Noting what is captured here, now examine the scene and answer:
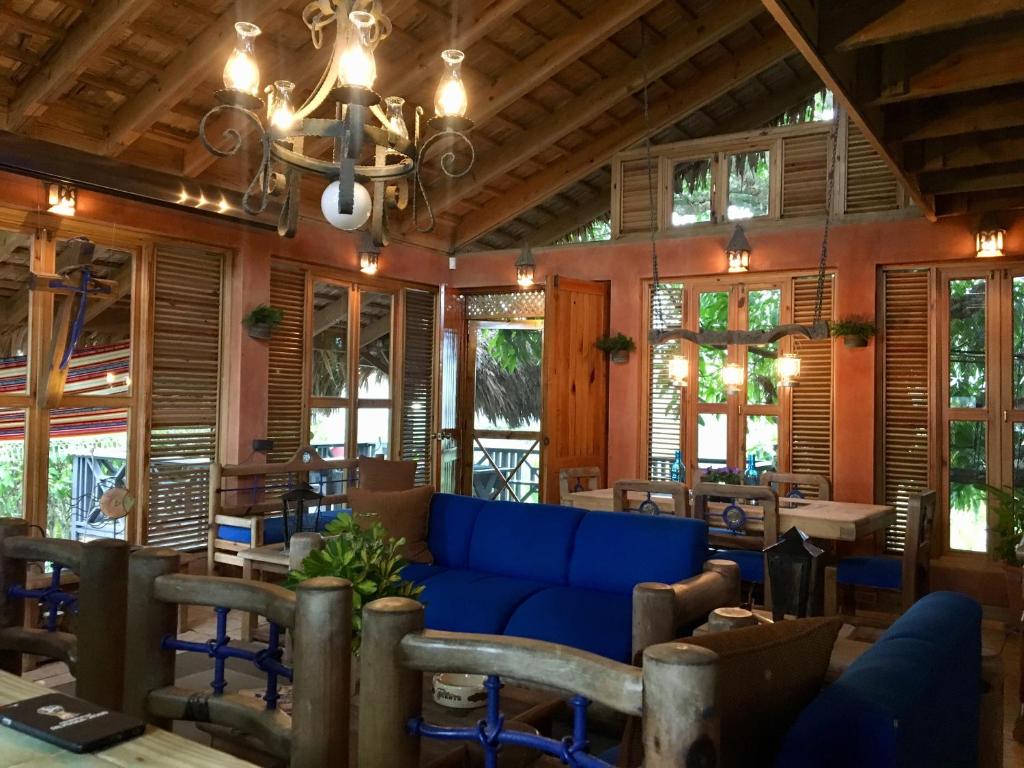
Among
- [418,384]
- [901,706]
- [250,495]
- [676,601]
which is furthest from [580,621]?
[418,384]

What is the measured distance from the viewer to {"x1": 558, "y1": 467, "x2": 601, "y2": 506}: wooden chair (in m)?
5.84

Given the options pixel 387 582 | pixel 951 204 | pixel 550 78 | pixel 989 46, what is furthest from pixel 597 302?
pixel 387 582

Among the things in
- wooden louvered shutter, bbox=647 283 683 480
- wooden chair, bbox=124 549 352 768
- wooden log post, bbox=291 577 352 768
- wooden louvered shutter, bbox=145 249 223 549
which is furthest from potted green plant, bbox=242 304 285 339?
wooden log post, bbox=291 577 352 768

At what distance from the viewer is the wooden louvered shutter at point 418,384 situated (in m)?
7.40

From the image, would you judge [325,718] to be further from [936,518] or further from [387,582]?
[936,518]

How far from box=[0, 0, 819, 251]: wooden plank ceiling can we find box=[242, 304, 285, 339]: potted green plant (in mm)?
957

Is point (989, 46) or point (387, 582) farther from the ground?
point (989, 46)

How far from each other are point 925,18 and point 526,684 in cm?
266

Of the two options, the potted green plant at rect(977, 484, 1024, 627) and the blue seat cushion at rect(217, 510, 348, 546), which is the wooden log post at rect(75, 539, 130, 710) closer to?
the blue seat cushion at rect(217, 510, 348, 546)

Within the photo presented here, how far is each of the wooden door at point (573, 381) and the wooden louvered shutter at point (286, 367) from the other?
188 centimetres

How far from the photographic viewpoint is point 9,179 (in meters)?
4.73

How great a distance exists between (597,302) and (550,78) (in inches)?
72.3

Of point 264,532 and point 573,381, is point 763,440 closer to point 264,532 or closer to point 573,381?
point 573,381

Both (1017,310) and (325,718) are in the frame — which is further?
(1017,310)
